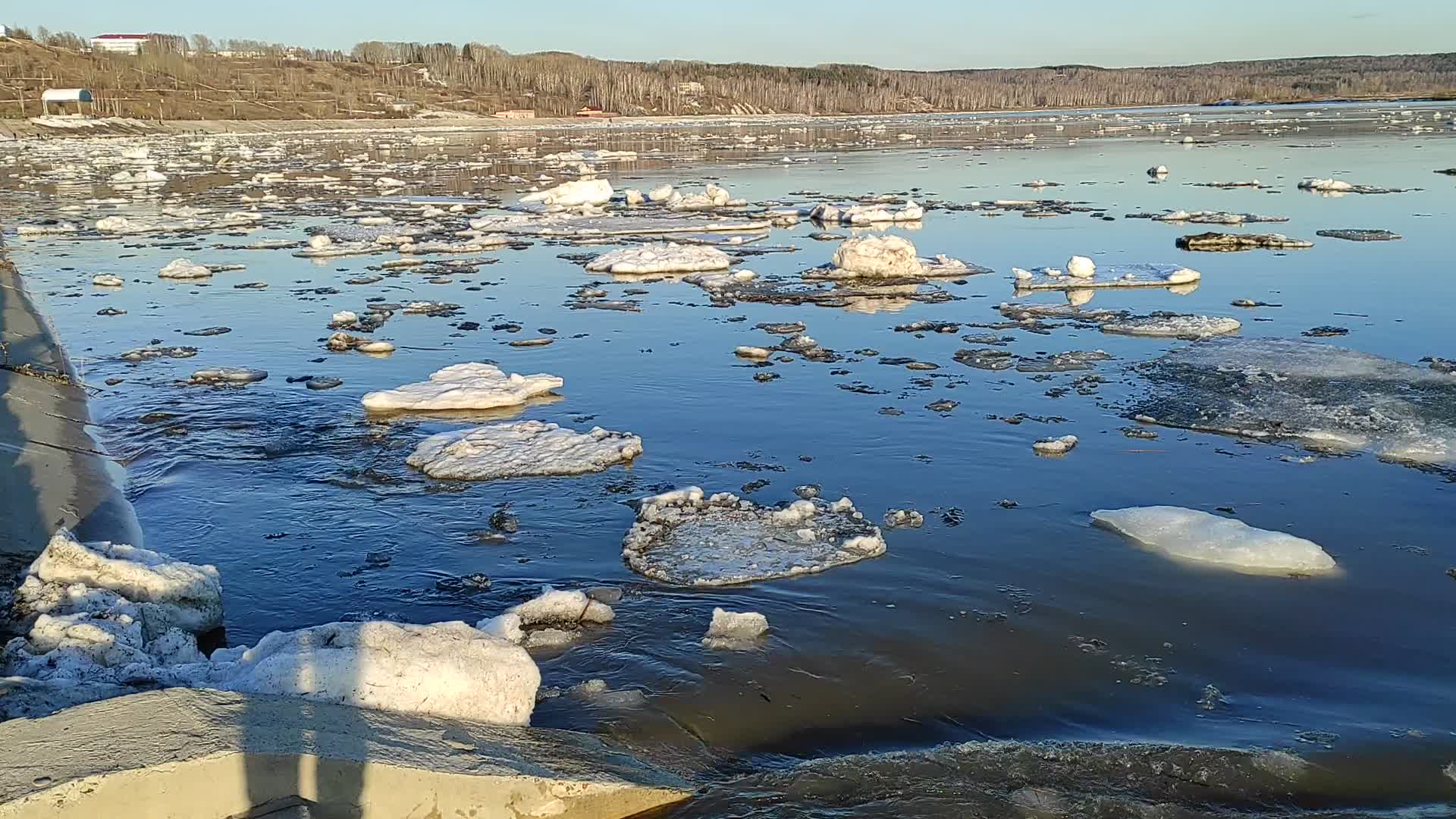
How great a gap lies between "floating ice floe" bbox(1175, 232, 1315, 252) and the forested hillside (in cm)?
6887

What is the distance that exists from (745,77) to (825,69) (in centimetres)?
3065

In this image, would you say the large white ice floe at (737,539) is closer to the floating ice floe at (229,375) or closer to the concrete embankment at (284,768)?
the concrete embankment at (284,768)

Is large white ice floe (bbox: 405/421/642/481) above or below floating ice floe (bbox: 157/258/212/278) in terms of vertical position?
below

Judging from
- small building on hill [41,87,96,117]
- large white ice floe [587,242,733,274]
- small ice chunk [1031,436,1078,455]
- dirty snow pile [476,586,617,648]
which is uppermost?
small building on hill [41,87,96,117]

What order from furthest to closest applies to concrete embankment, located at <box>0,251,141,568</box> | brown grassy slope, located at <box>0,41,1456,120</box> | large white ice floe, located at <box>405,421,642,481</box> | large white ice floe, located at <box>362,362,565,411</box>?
brown grassy slope, located at <box>0,41,1456,120</box>
large white ice floe, located at <box>362,362,565,411</box>
large white ice floe, located at <box>405,421,642,481</box>
concrete embankment, located at <box>0,251,141,568</box>

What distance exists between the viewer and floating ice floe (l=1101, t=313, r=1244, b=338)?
9073mm

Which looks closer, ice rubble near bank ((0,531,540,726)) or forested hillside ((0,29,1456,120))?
ice rubble near bank ((0,531,540,726))

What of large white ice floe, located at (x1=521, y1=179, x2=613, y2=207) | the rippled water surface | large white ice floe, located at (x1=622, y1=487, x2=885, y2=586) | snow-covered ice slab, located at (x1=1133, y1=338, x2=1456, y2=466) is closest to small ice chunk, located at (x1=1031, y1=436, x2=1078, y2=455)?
the rippled water surface

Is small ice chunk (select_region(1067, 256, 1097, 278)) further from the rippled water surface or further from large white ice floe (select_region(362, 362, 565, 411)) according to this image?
large white ice floe (select_region(362, 362, 565, 411))

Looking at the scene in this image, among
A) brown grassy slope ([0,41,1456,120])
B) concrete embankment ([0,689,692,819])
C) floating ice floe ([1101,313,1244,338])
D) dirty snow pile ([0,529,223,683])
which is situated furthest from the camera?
brown grassy slope ([0,41,1456,120])

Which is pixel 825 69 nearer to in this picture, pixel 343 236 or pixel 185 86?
pixel 185 86

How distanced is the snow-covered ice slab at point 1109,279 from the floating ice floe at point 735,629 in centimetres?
779

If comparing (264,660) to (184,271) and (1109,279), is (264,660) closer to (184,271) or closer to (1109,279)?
(1109,279)

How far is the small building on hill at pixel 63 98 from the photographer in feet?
215
